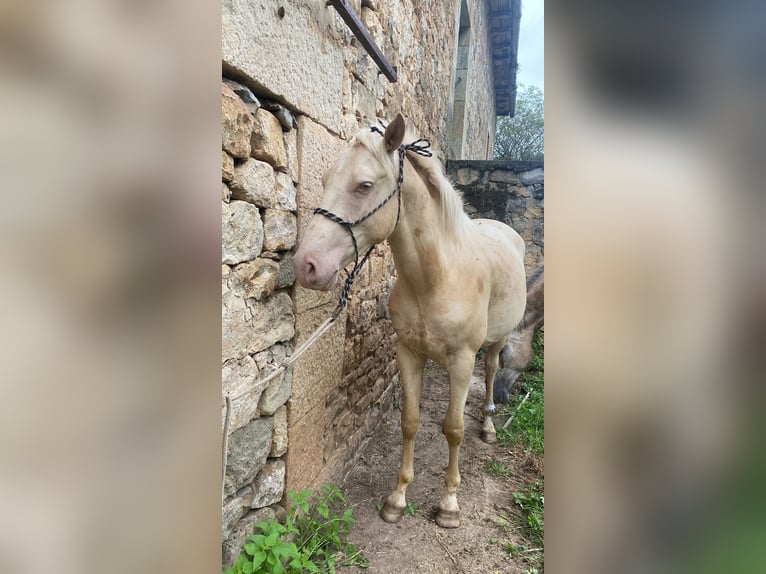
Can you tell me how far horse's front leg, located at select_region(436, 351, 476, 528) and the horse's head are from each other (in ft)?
2.75

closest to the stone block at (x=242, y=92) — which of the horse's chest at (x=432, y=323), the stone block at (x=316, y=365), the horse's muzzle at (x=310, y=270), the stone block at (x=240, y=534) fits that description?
the horse's muzzle at (x=310, y=270)

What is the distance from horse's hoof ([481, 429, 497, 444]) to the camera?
317 centimetres

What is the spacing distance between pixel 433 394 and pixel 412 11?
338 centimetres

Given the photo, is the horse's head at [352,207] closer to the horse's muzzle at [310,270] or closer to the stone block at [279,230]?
the horse's muzzle at [310,270]

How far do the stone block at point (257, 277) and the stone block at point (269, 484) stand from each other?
2.40ft

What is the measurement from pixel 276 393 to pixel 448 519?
48.4 inches

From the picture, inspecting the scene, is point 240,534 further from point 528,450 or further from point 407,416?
point 528,450

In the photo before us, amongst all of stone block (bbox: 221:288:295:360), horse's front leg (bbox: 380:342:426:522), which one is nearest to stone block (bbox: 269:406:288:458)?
stone block (bbox: 221:288:295:360)

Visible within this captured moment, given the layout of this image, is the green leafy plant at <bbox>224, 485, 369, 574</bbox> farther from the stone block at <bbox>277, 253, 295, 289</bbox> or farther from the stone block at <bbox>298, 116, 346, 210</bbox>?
the stone block at <bbox>298, 116, 346, 210</bbox>

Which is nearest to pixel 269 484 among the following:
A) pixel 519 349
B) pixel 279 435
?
pixel 279 435
